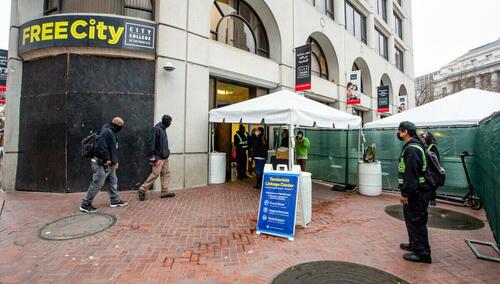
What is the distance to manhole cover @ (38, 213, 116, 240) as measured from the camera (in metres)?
4.23

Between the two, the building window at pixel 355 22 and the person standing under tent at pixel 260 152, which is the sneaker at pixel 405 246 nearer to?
the person standing under tent at pixel 260 152

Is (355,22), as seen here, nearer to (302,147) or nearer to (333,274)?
(302,147)

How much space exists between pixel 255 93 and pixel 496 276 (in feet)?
31.7

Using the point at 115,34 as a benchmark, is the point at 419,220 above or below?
below

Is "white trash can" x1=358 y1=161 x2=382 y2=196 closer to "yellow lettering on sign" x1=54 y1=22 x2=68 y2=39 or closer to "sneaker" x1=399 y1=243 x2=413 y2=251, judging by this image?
"sneaker" x1=399 y1=243 x2=413 y2=251

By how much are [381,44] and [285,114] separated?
22.4 meters

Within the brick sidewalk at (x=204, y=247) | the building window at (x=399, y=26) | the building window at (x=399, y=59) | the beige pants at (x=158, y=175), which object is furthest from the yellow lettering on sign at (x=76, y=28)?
the building window at (x=399, y=26)

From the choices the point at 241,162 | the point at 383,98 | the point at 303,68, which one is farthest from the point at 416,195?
the point at 383,98

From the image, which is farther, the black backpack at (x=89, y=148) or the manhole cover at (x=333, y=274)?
the black backpack at (x=89, y=148)

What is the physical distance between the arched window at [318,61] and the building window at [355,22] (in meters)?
3.61

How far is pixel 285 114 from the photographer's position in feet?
19.0

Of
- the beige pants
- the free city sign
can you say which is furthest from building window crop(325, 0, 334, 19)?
Result: the beige pants

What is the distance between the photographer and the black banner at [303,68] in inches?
455

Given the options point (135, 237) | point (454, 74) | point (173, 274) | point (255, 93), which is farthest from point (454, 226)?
point (454, 74)
